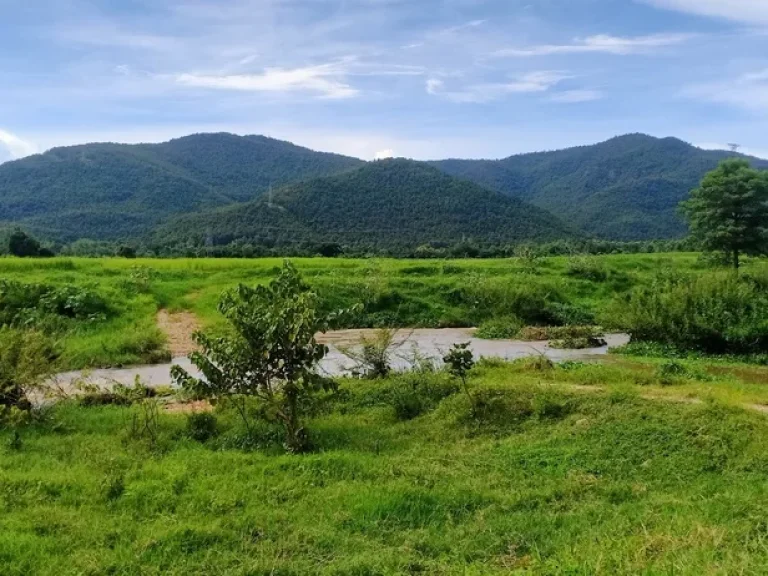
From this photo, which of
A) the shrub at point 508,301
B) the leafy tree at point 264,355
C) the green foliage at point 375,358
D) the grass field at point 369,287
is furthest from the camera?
the shrub at point 508,301

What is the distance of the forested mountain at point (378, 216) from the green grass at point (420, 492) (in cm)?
4630

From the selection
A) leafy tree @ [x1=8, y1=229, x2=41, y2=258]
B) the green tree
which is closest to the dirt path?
leafy tree @ [x1=8, y1=229, x2=41, y2=258]

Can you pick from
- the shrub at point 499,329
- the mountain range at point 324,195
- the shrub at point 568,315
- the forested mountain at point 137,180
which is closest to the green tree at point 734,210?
the shrub at point 568,315

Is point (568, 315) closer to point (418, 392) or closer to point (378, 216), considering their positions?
point (418, 392)

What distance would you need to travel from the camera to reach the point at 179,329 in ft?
67.6

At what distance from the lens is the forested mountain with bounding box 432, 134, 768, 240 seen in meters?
89.8

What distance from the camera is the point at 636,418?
9367 millimetres

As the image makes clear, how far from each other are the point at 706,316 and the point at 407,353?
300 inches

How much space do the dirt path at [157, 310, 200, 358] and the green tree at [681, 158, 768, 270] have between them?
62.1 ft

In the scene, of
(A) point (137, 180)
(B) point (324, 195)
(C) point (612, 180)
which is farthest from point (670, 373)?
(C) point (612, 180)

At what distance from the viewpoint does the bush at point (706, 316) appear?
55.7 ft

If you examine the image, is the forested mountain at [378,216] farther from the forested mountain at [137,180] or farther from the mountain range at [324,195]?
the forested mountain at [137,180]

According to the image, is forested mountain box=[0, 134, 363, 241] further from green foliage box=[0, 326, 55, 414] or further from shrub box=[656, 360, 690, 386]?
shrub box=[656, 360, 690, 386]

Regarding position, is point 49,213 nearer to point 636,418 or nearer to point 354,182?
point 354,182
